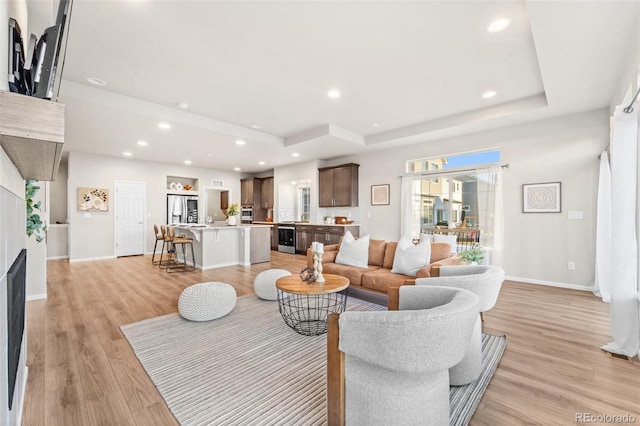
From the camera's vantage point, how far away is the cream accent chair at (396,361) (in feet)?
4.02

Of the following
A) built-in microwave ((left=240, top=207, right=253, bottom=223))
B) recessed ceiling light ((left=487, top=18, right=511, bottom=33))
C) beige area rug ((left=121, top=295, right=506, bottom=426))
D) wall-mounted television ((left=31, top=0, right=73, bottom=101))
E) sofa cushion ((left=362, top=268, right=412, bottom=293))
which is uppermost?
recessed ceiling light ((left=487, top=18, right=511, bottom=33))

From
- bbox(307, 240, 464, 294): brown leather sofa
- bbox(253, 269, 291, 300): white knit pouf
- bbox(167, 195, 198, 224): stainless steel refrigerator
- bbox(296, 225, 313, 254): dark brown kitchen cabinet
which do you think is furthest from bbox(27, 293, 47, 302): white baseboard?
bbox(296, 225, 313, 254): dark brown kitchen cabinet

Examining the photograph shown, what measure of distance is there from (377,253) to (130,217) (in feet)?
→ 23.6

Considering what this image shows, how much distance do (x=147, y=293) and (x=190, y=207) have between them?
5275mm

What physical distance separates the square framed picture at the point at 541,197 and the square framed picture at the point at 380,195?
2.70 m

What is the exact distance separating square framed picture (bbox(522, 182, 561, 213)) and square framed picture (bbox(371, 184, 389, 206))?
270 cm

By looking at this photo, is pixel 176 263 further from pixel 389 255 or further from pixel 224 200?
pixel 389 255

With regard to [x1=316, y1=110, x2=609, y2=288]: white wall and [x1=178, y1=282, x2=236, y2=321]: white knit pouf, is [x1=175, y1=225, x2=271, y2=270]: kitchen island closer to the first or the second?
[x1=178, y1=282, x2=236, y2=321]: white knit pouf

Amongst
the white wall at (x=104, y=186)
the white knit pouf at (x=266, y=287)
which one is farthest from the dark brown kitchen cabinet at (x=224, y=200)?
the white knit pouf at (x=266, y=287)

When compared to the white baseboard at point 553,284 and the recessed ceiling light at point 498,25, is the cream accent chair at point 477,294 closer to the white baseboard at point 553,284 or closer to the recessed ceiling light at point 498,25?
the recessed ceiling light at point 498,25

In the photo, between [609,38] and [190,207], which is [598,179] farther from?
[190,207]

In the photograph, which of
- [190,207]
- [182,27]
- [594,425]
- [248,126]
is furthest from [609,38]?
[190,207]

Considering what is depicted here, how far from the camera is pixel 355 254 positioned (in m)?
4.09

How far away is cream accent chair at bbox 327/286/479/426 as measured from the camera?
4.02ft
